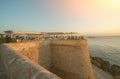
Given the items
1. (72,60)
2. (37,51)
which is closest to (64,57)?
(72,60)

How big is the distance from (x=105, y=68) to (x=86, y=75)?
13.5 meters

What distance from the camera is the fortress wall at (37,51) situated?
12820 millimetres

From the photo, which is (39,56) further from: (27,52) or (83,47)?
(83,47)

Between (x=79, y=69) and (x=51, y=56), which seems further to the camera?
(x=51, y=56)

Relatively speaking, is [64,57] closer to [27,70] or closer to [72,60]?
[72,60]

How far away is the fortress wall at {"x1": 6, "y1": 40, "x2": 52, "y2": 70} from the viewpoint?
12820 mm

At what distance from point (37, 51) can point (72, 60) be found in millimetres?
3954

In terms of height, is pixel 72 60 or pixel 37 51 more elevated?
pixel 37 51

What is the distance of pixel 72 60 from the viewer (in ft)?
50.9

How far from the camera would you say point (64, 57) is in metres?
16.1

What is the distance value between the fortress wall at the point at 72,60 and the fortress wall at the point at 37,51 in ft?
3.68

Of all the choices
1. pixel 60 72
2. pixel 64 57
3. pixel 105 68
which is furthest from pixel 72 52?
pixel 105 68

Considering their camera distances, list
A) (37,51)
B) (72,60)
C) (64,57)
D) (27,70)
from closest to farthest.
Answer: (27,70) → (37,51) → (72,60) → (64,57)

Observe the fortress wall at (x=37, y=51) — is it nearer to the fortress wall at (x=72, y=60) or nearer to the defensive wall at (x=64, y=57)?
the defensive wall at (x=64, y=57)
